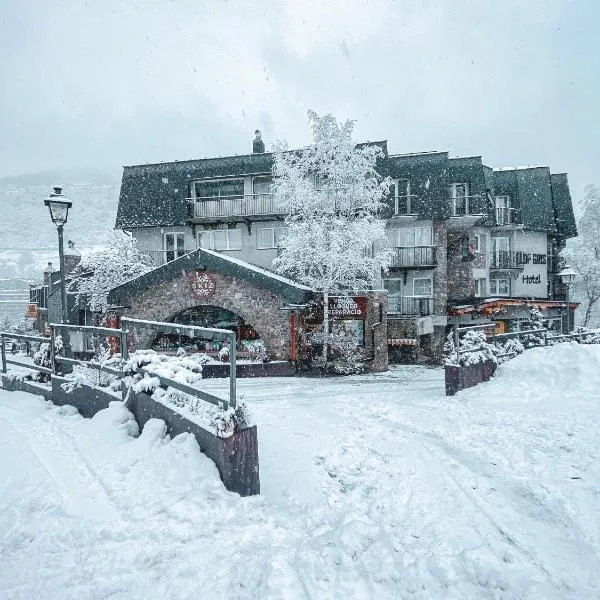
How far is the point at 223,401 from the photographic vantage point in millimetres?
4691

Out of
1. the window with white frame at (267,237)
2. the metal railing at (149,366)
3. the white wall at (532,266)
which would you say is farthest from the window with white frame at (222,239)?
the white wall at (532,266)

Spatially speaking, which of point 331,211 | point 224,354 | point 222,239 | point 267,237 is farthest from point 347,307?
point 222,239

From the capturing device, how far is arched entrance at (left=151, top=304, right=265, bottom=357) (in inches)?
624

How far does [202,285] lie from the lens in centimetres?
1595

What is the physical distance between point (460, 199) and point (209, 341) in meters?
17.8

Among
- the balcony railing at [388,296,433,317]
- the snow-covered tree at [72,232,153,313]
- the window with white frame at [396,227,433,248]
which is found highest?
the window with white frame at [396,227,433,248]

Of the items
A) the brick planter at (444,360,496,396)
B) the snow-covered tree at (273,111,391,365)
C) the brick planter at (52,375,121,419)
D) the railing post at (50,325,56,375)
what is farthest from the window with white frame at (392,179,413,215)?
the brick planter at (52,375,121,419)

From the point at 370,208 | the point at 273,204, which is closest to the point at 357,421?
the point at 370,208

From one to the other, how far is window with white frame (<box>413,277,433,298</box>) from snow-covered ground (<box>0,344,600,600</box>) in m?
16.4

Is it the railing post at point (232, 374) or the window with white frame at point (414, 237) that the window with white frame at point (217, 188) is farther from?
the railing post at point (232, 374)

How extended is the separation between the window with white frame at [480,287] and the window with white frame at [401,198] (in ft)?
23.2

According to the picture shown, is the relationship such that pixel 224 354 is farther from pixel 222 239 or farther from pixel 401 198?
pixel 401 198

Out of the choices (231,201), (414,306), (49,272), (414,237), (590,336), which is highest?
(231,201)

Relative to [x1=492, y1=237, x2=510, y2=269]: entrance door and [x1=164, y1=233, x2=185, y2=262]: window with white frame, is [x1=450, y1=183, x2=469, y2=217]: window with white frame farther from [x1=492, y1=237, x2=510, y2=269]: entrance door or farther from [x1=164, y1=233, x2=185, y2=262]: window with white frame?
[x1=164, y1=233, x2=185, y2=262]: window with white frame
